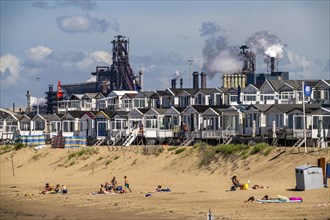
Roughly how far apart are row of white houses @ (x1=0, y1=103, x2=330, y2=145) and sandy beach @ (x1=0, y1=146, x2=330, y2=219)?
21.7 feet

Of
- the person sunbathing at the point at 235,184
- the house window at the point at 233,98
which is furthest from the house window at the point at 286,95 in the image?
the person sunbathing at the point at 235,184

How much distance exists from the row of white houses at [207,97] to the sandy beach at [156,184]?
1849cm

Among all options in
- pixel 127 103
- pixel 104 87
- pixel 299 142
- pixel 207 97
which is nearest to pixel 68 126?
pixel 127 103

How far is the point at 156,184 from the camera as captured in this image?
173ft

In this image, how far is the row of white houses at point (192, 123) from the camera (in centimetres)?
6531

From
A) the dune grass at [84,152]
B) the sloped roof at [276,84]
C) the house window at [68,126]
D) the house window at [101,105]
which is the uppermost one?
the sloped roof at [276,84]

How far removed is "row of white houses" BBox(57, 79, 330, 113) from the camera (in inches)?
3145

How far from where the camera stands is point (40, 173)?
69312 mm

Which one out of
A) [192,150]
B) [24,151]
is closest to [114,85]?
[24,151]

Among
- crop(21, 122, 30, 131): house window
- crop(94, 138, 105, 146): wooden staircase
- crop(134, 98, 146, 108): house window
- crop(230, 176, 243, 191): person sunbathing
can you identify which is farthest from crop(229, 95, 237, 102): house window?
crop(230, 176, 243, 191): person sunbathing

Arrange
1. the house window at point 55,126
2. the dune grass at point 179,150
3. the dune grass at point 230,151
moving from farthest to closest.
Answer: the house window at point 55,126
the dune grass at point 179,150
the dune grass at point 230,151

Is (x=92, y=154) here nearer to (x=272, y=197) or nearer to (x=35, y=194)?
(x=35, y=194)

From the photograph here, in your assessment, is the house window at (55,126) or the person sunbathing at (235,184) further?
the house window at (55,126)

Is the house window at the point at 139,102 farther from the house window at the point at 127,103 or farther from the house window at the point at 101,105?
the house window at the point at 101,105
